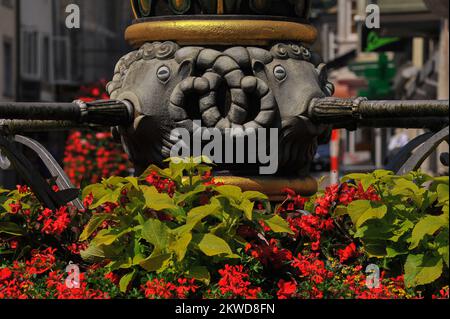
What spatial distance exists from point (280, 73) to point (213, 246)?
1.89 metres

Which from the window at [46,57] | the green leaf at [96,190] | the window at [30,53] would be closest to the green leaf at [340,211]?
the green leaf at [96,190]

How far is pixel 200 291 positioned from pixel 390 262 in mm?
861

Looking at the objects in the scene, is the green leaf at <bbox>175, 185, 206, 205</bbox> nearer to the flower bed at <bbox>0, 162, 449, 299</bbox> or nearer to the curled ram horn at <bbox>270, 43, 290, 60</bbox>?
the flower bed at <bbox>0, 162, 449, 299</bbox>

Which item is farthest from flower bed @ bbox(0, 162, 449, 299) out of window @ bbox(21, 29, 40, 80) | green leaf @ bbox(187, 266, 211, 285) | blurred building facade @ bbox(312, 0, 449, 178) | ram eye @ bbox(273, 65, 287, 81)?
window @ bbox(21, 29, 40, 80)

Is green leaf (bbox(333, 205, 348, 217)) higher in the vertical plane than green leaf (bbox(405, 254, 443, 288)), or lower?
higher

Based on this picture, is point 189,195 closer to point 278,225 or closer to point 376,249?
point 278,225

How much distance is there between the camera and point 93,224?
5.72 m

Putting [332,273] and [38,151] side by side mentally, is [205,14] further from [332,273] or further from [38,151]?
[332,273]

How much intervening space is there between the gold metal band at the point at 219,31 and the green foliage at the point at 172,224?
1276 millimetres

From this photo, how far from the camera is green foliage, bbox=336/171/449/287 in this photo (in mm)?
5441

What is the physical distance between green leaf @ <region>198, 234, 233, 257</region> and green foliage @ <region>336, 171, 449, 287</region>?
630 mm

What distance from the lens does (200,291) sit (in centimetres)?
536

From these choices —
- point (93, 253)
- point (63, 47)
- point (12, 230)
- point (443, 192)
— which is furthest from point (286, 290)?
point (63, 47)
